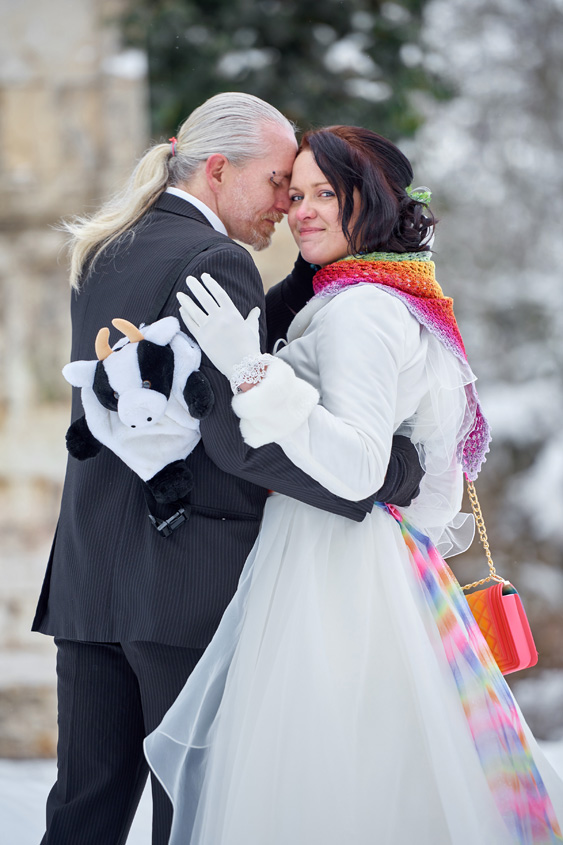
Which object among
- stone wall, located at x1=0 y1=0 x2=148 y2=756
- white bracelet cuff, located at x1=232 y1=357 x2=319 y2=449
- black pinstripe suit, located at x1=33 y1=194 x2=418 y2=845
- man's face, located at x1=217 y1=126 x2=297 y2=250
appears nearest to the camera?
white bracelet cuff, located at x1=232 y1=357 x2=319 y2=449

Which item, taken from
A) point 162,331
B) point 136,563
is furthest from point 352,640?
point 162,331

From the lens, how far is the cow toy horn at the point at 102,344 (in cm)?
144

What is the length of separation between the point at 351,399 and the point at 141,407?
36 cm

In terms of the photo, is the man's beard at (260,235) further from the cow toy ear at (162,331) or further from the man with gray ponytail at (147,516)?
the cow toy ear at (162,331)

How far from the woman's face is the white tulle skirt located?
56 cm

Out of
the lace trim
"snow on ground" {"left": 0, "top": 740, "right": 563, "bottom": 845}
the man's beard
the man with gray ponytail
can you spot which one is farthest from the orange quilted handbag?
"snow on ground" {"left": 0, "top": 740, "right": 563, "bottom": 845}

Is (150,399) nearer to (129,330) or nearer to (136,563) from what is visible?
(129,330)

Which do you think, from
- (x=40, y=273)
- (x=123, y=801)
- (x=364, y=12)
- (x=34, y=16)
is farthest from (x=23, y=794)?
(x=364, y=12)

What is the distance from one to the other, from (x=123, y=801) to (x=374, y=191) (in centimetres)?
131

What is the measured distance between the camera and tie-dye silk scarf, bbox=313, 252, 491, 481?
1.63m

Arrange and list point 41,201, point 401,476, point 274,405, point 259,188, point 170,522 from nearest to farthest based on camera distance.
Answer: point 274,405, point 170,522, point 401,476, point 259,188, point 41,201

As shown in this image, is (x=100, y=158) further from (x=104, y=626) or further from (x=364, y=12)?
(x=104, y=626)

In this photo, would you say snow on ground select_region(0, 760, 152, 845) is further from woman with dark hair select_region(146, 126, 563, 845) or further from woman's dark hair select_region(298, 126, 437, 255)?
woman's dark hair select_region(298, 126, 437, 255)

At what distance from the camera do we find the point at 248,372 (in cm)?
141
